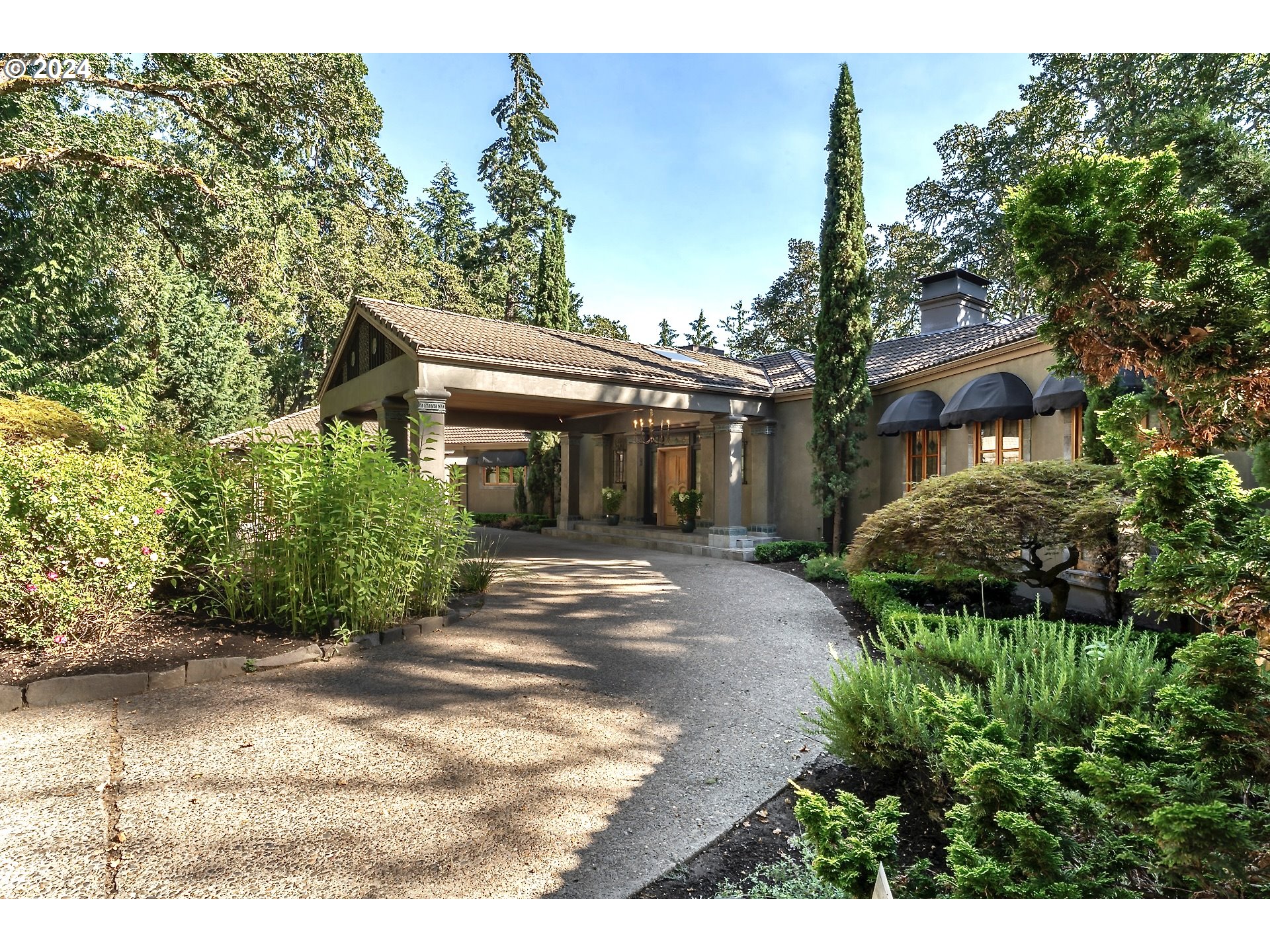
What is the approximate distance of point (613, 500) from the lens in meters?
16.8

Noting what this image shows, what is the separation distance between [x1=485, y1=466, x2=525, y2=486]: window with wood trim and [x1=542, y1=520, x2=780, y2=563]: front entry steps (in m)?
5.38

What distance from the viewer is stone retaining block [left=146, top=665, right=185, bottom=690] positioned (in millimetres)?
4246

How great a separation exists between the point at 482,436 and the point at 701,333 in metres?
21.8

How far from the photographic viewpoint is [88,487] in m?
4.64

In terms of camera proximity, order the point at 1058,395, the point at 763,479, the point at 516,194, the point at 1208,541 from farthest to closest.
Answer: the point at 516,194 < the point at 763,479 < the point at 1058,395 < the point at 1208,541

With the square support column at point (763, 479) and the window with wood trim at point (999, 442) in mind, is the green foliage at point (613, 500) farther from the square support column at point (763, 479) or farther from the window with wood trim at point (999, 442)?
the window with wood trim at point (999, 442)

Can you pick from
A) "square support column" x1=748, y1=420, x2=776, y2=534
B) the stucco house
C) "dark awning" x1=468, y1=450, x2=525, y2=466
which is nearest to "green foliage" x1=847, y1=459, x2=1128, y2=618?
the stucco house

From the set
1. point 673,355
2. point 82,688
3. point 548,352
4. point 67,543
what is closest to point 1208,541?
point 82,688

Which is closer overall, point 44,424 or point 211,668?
point 211,668

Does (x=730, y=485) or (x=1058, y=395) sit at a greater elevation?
(x=1058, y=395)

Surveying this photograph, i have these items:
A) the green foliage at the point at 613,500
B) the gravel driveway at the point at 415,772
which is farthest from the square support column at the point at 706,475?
the gravel driveway at the point at 415,772

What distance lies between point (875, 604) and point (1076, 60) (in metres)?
17.8

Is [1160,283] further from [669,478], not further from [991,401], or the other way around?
[669,478]
